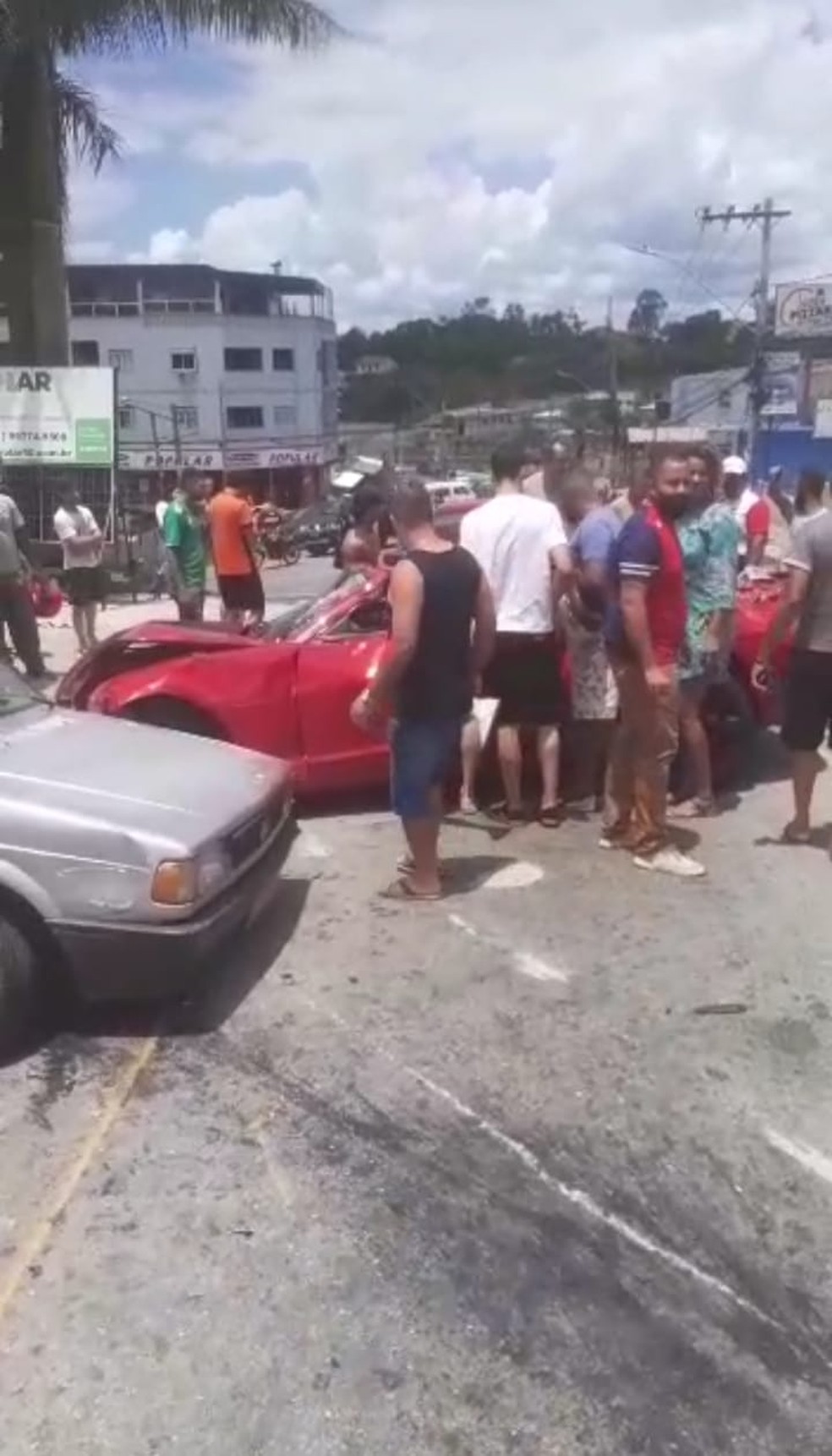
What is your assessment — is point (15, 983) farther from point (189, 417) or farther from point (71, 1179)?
point (189, 417)

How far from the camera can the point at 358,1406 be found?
9.88 ft

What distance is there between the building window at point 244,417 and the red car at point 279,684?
70.2 m

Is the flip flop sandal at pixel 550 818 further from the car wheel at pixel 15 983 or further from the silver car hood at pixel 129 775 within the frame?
the car wheel at pixel 15 983

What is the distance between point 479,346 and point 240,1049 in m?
128

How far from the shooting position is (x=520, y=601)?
6.69m

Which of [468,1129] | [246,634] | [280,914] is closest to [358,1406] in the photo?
[468,1129]

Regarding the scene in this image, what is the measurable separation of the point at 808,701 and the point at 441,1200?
3.34m

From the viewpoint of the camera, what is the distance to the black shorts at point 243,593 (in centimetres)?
1155

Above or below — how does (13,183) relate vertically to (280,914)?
above

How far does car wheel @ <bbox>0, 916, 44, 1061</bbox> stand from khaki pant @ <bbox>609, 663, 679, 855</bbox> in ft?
8.98

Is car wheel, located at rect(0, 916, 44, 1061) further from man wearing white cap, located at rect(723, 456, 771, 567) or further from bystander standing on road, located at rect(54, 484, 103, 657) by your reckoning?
bystander standing on road, located at rect(54, 484, 103, 657)

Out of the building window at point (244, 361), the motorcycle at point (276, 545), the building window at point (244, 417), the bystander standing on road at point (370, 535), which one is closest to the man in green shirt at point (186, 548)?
the bystander standing on road at point (370, 535)

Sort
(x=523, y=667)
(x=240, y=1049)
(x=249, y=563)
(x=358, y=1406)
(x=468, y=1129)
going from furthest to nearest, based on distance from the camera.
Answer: (x=249, y=563) < (x=523, y=667) < (x=240, y=1049) < (x=468, y=1129) < (x=358, y=1406)

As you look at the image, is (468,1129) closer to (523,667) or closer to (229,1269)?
(229,1269)
